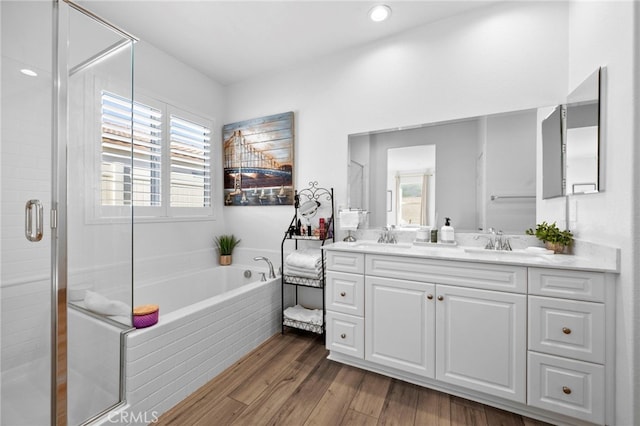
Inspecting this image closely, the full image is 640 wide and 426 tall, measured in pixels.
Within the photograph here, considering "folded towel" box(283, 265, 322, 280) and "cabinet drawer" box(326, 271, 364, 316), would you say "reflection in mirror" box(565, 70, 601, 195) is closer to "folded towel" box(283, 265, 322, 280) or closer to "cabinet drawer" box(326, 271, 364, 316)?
"cabinet drawer" box(326, 271, 364, 316)

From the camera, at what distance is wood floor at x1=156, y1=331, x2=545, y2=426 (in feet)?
4.83

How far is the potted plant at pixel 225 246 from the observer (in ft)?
10.2

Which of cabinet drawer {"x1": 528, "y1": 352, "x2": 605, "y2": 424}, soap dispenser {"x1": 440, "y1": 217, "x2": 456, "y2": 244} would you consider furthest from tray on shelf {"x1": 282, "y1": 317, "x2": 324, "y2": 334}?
cabinet drawer {"x1": 528, "y1": 352, "x2": 605, "y2": 424}

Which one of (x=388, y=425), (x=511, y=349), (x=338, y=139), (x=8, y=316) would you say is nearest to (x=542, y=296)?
(x=511, y=349)

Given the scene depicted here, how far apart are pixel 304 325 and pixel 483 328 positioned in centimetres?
139

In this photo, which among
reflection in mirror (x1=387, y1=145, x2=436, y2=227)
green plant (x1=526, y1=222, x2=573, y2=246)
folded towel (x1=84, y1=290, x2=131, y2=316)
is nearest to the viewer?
folded towel (x1=84, y1=290, x2=131, y2=316)

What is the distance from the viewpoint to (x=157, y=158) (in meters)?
2.52

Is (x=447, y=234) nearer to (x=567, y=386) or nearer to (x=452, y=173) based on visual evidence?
(x=452, y=173)

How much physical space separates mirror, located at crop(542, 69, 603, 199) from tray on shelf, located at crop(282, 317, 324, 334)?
1.96 metres

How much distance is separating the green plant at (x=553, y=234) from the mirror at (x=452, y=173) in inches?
4.2

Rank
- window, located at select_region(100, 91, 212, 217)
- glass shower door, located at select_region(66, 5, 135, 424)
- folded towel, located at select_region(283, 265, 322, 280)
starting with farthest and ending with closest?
1. folded towel, located at select_region(283, 265, 322, 280)
2. window, located at select_region(100, 91, 212, 217)
3. glass shower door, located at select_region(66, 5, 135, 424)

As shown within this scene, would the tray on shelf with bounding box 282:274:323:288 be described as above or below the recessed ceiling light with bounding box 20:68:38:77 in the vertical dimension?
below

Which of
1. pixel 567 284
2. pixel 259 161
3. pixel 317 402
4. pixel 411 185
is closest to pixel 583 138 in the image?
pixel 567 284

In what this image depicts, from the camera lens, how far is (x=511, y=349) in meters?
1.48
